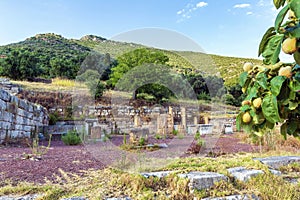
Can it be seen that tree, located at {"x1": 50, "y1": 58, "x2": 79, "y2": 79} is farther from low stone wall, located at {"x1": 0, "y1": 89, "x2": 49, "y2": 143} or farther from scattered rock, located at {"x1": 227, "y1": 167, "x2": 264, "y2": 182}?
scattered rock, located at {"x1": 227, "y1": 167, "x2": 264, "y2": 182}

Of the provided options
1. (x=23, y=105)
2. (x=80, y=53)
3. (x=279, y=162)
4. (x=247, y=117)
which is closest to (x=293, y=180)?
(x=279, y=162)

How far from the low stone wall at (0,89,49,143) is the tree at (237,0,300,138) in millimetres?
4944

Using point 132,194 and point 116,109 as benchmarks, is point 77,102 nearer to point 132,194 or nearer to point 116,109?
point 116,109

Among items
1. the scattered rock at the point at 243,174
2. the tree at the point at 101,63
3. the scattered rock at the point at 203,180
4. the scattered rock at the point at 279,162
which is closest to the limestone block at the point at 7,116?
the tree at the point at 101,63

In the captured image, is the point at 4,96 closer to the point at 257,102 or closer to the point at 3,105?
the point at 3,105

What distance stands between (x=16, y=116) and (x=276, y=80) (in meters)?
5.75

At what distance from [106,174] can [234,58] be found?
20.7 meters

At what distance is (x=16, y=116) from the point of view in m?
5.32

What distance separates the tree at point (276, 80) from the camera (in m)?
0.66

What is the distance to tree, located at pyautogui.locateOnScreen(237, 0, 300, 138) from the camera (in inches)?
26.2

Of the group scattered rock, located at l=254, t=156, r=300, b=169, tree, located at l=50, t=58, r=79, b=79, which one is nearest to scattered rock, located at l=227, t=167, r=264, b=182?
scattered rock, located at l=254, t=156, r=300, b=169

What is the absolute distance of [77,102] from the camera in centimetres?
941

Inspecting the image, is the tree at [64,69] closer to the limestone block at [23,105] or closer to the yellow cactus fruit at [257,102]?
the limestone block at [23,105]

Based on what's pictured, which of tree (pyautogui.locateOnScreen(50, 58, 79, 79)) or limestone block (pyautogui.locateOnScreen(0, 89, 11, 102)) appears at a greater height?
tree (pyautogui.locateOnScreen(50, 58, 79, 79))
